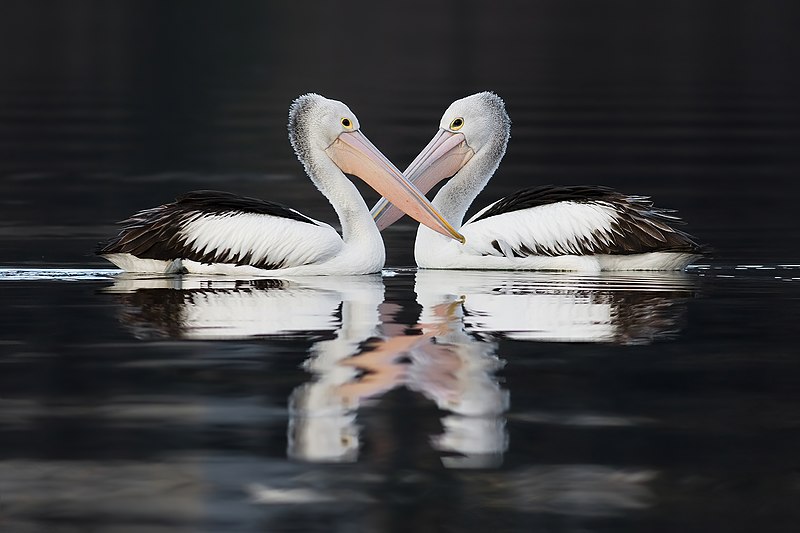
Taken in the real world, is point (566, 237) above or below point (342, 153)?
below

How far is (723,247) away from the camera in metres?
12.2

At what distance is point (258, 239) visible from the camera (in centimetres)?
1034

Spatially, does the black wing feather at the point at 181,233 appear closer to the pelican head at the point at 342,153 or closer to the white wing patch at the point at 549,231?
the pelican head at the point at 342,153

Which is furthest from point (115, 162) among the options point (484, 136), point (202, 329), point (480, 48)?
point (480, 48)

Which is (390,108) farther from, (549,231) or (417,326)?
(417,326)

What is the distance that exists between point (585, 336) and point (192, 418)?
2.38 m

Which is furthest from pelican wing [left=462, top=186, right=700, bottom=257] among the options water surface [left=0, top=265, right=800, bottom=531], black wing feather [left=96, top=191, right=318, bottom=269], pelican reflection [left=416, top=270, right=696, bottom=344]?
water surface [left=0, top=265, right=800, bottom=531]

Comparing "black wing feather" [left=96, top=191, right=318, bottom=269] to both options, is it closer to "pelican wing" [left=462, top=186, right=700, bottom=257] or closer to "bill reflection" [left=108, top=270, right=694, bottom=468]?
"bill reflection" [left=108, top=270, right=694, bottom=468]

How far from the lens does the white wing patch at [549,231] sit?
36.1 ft

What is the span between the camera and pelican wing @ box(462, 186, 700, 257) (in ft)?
35.9

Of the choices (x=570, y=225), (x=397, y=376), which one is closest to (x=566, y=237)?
(x=570, y=225)

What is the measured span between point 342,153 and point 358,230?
23.4 inches

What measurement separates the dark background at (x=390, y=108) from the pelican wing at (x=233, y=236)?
2.98ft

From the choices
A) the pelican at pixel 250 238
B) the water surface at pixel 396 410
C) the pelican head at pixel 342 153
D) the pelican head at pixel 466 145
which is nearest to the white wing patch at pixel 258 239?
the pelican at pixel 250 238
